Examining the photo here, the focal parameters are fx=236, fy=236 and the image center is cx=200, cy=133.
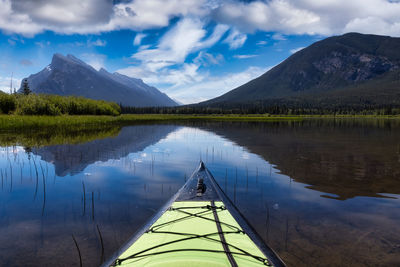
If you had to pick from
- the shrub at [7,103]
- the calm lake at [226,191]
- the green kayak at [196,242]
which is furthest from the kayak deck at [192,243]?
the shrub at [7,103]

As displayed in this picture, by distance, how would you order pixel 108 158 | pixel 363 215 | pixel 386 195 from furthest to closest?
pixel 108 158, pixel 386 195, pixel 363 215

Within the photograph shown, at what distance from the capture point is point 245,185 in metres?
13.0

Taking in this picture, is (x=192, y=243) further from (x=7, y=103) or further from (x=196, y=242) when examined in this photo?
(x=7, y=103)

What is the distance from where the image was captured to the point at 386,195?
11141mm

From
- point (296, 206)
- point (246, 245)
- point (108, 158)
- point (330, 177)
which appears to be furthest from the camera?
point (108, 158)

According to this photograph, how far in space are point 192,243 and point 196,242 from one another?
10cm

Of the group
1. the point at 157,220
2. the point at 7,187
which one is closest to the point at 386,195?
the point at 157,220

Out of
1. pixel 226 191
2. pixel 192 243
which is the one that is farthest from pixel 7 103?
pixel 192 243

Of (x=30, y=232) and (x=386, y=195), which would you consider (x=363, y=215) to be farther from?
(x=30, y=232)

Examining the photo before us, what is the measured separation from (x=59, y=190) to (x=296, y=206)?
11164 millimetres

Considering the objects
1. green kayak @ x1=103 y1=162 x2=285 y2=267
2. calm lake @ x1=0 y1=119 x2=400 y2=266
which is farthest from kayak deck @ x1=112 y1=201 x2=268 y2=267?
calm lake @ x1=0 y1=119 x2=400 y2=266

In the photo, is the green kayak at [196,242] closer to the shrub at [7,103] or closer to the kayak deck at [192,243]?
the kayak deck at [192,243]

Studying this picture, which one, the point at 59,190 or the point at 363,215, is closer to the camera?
the point at 363,215

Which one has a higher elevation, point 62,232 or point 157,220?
point 157,220
